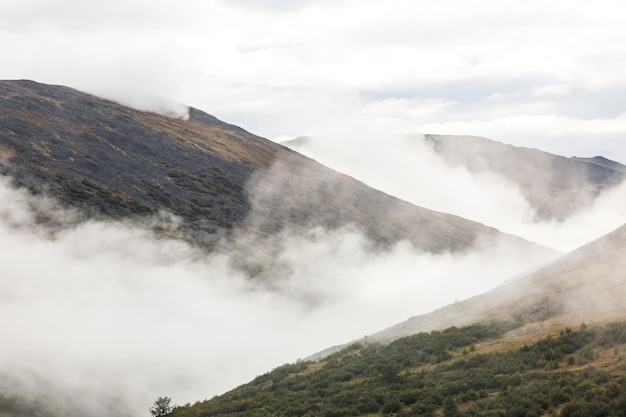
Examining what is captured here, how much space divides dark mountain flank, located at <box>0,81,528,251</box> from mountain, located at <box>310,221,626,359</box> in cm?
4521

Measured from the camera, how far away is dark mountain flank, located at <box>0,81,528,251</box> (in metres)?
77.9

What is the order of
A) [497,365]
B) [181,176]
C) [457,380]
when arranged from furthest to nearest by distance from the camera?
[181,176] → [497,365] → [457,380]

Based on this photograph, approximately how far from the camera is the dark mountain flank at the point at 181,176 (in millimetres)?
77938

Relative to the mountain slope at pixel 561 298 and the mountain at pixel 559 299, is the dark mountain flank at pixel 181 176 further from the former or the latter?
the mountain at pixel 559 299

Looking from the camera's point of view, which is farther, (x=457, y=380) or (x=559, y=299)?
(x=559, y=299)

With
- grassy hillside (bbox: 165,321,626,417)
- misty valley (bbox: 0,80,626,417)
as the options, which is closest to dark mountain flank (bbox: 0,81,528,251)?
misty valley (bbox: 0,80,626,417)

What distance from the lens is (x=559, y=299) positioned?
33406 mm

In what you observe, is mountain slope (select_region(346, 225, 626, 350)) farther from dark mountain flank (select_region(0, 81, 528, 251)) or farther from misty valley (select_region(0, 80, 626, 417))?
dark mountain flank (select_region(0, 81, 528, 251))

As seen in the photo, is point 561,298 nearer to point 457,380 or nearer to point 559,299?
point 559,299

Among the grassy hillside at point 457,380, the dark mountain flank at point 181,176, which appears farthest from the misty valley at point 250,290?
the dark mountain flank at point 181,176

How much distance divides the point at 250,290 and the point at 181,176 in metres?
32.6

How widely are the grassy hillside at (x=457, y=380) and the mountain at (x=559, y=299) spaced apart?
2.36 meters

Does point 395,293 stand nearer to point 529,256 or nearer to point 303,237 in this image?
point 303,237

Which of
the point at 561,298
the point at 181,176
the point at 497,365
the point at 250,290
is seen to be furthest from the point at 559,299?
the point at 181,176
